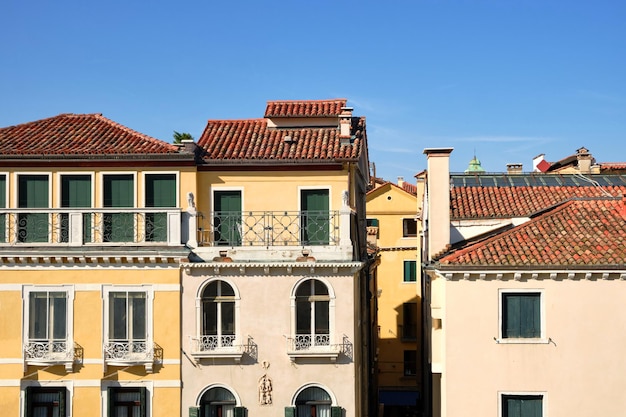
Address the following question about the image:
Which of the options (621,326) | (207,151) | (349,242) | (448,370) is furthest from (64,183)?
(621,326)

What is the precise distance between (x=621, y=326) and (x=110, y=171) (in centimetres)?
1419

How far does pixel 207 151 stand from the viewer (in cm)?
2078

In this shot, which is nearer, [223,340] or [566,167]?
[223,340]

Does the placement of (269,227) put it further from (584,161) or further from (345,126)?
(584,161)

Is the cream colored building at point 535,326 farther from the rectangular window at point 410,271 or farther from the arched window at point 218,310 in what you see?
the rectangular window at point 410,271

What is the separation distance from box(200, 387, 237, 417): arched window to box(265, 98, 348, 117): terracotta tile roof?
322 inches

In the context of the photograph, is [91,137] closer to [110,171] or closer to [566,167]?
[110,171]

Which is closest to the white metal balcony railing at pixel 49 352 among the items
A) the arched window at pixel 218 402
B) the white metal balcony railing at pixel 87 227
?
the white metal balcony railing at pixel 87 227

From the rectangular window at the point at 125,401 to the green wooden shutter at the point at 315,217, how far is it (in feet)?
19.9

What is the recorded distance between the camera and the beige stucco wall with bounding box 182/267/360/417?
1923 cm

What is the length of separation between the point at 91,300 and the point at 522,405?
11.7 metres

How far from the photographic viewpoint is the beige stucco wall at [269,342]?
19.2m

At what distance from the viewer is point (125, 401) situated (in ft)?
63.9

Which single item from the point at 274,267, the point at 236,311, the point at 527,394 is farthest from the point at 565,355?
the point at 236,311
